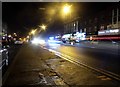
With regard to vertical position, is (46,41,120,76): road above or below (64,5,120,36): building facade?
below

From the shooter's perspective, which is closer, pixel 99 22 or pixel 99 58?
pixel 99 58

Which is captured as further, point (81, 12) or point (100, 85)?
point (81, 12)

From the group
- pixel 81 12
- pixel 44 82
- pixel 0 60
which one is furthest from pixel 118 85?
pixel 81 12

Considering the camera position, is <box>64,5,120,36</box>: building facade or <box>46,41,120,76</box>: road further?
<box>64,5,120,36</box>: building facade

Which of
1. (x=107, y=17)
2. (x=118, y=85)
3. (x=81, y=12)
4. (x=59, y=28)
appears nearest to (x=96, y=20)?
(x=107, y=17)

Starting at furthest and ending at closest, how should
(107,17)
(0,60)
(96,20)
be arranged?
(96,20) → (107,17) → (0,60)

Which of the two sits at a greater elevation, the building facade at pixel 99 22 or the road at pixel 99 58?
the building facade at pixel 99 22

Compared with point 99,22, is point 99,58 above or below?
below

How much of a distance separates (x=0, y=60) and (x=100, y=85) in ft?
22.6

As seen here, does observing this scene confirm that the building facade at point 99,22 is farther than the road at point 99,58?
Yes

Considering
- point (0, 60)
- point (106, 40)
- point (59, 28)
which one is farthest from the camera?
point (59, 28)

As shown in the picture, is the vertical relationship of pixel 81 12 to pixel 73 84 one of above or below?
above

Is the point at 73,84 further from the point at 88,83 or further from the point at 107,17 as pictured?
the point at 107,17

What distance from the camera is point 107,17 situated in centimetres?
6644
